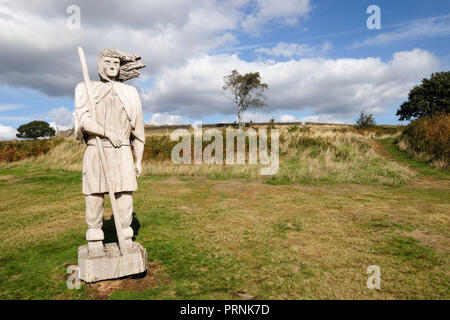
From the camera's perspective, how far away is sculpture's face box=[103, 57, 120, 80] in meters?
3.54

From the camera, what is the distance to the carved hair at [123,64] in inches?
139

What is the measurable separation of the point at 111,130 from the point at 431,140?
16.1 meters

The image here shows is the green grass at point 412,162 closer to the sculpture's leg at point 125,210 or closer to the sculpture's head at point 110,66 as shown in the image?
the sculpture's leg at point 125,210

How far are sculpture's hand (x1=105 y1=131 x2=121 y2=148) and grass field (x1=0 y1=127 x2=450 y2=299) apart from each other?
172 cm

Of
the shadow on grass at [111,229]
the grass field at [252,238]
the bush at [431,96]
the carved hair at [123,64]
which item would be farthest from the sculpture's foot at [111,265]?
the bush at [431,96]

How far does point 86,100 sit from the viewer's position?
3.34m

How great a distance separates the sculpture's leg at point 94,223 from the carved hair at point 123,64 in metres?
1.53

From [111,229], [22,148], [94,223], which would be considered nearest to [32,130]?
[22,148]

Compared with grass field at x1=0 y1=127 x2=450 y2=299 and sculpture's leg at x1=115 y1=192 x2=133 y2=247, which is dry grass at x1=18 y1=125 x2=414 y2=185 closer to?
grass field at x1=0 y1=127 x2=450 y2=299

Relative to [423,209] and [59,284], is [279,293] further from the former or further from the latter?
[423,209]

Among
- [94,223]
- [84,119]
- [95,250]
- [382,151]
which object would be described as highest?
[84,119]

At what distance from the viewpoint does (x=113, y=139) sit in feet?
11.2

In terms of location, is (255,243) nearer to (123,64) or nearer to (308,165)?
(123,64)
